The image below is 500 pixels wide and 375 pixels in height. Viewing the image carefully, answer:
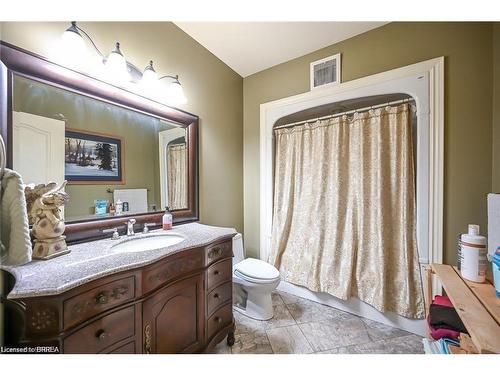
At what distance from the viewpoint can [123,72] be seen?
113 centimetres

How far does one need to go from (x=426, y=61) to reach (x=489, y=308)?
155 cm

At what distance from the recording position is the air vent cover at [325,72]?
5.71 feet

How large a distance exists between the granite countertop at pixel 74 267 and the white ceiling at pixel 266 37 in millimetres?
1666

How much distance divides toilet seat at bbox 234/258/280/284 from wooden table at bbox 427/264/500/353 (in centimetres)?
101

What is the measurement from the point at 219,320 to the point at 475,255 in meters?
1.42

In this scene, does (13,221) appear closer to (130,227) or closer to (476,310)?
(130,227)

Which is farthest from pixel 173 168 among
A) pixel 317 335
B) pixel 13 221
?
pixel 317 335

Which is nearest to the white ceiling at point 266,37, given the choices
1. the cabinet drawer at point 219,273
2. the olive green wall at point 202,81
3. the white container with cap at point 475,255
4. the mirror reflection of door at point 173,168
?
the olive green wall at point 202,81

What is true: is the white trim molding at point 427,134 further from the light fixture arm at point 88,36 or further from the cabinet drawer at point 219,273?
the light fixture arm at point 88,36

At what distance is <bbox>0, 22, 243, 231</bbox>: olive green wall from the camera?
94cm

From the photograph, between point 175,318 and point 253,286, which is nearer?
point 175,318

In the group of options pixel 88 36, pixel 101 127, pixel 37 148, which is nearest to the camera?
pixel 37 148

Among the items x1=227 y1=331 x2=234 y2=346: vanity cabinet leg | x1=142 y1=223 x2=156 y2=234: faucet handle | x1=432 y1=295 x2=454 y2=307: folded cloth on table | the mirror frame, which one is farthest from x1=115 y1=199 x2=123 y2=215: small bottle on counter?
x1=432 y1=295 x2=454 y2=307: folded cloth on table

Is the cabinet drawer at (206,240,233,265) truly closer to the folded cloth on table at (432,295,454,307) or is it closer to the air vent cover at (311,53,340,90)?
the folded cloth on table at (432,295,454,307)
